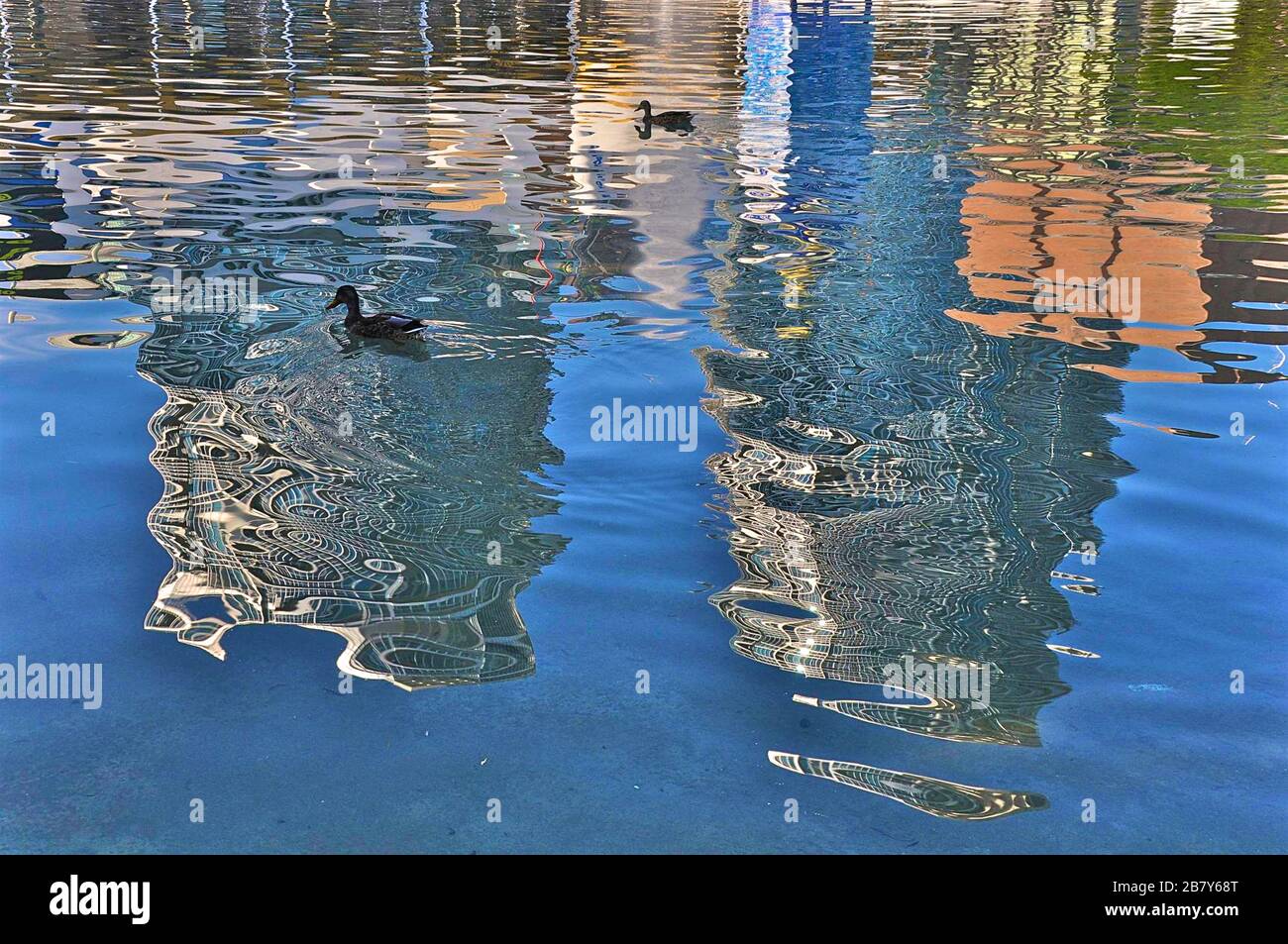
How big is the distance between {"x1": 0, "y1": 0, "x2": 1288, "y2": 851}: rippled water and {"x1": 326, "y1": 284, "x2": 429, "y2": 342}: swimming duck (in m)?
0.21

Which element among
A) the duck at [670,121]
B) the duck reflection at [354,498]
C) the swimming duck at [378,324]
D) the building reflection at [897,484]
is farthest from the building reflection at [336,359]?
the duck at [670,121]

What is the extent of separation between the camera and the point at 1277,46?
37.6 metres

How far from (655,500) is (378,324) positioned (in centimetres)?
346

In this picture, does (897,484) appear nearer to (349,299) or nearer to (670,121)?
(349,299)

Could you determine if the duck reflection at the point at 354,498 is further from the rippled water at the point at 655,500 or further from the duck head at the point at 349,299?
the duck head at the point at 349,299

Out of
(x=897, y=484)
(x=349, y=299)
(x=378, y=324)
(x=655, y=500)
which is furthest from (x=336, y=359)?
(x=897, y=484)

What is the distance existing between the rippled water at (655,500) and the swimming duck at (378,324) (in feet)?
0.69

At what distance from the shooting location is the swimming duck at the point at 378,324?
401 inches

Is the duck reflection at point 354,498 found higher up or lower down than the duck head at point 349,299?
lower down

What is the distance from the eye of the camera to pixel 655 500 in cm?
799

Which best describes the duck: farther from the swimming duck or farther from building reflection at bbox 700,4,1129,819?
the swimming duck

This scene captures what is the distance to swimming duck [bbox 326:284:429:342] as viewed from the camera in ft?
33.4

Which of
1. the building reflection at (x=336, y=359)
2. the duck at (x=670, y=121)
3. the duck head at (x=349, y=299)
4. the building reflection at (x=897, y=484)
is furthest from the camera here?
the duck at (x=670, y=121)

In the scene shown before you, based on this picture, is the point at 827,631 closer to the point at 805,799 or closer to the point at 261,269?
the point at 805,799
